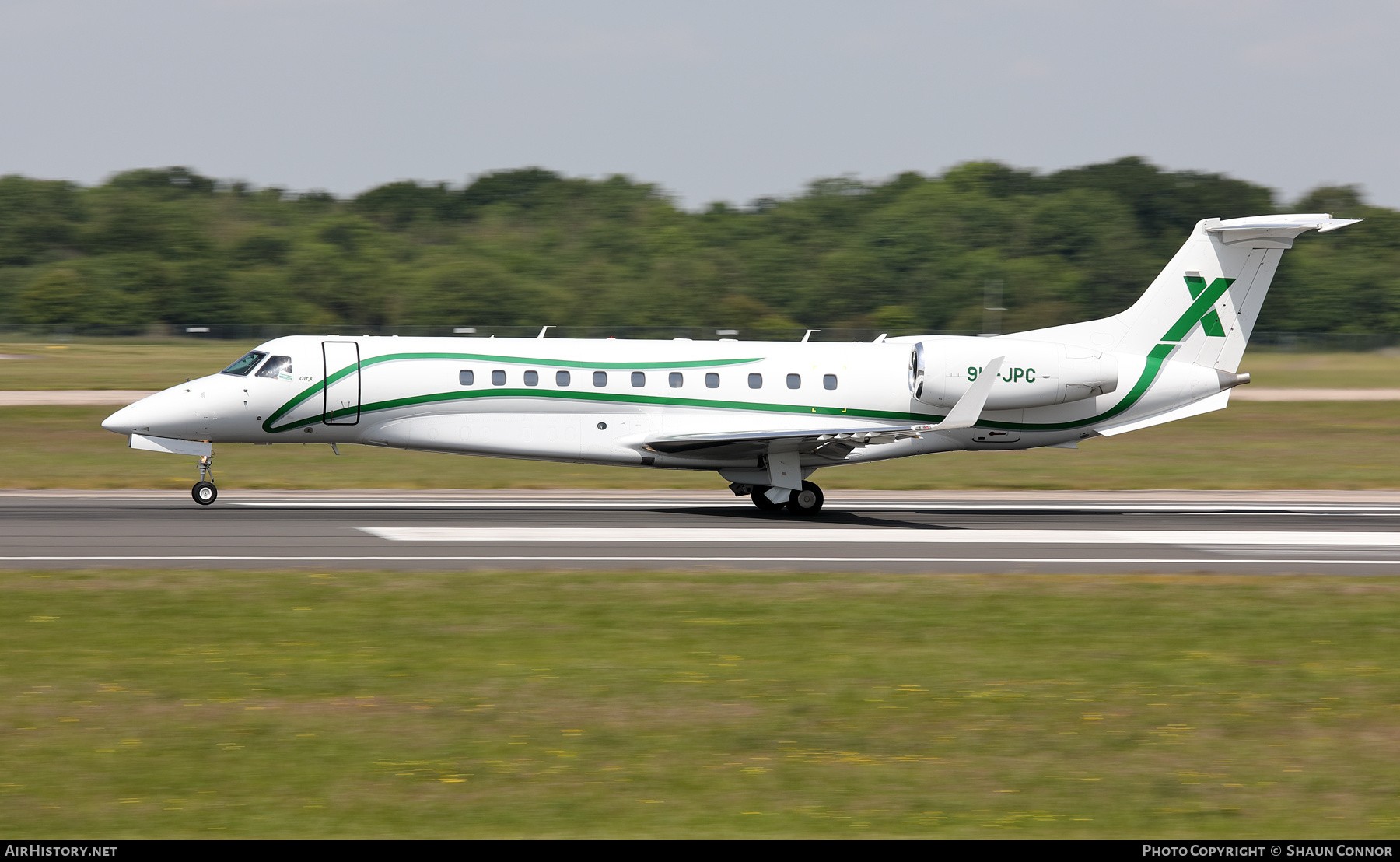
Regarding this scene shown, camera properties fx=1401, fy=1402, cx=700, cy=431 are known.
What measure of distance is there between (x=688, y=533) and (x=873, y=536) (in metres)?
2.88

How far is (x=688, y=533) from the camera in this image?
71.9 feet

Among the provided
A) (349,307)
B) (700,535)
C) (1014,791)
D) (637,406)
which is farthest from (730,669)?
(349,307)

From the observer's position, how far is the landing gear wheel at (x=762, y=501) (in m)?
25.5

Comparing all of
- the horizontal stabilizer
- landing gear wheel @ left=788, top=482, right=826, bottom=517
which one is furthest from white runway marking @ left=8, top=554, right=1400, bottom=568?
the horizontal stabilizer

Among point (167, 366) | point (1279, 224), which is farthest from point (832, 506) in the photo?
point (167, 366)

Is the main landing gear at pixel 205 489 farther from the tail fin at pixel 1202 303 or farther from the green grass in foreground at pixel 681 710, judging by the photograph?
the tail fin at pixel 1202 303

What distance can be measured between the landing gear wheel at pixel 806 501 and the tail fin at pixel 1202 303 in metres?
4.99

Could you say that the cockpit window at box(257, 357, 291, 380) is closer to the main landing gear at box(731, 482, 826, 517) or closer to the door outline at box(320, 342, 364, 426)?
the door outline at box(320, 342, 364, 426)

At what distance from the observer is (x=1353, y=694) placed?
38.0 feet

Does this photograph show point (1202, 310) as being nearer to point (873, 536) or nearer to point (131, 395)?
point (873, 536)

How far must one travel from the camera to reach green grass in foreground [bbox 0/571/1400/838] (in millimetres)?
8445
